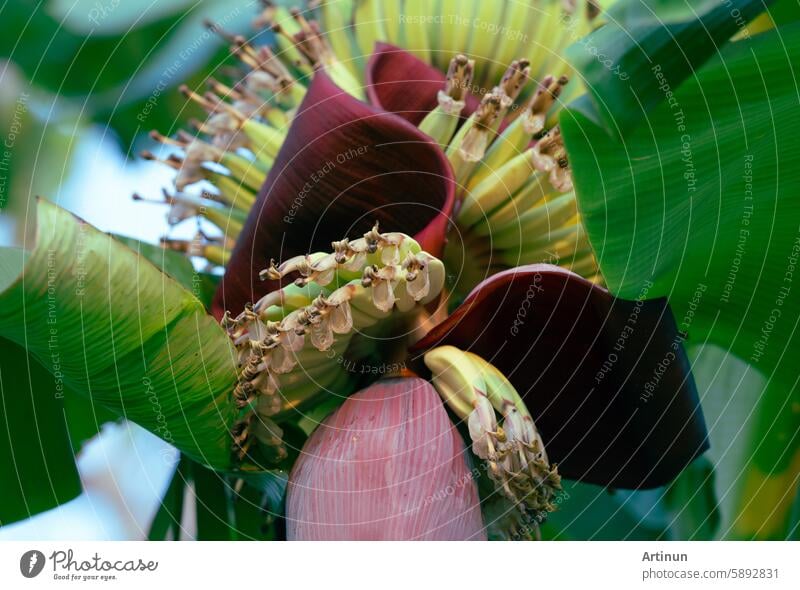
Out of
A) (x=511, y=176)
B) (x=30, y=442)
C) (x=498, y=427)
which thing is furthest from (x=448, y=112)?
(x=30, y=442)

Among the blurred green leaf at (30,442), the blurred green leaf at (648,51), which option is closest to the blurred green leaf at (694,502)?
the blurred green leaf at (648,51)

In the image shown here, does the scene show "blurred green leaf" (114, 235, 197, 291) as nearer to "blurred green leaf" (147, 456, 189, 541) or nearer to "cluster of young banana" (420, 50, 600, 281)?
"blurred green leaf" (147, 456, 189, 541)

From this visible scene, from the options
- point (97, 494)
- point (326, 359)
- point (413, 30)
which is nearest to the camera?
point (326, 359)

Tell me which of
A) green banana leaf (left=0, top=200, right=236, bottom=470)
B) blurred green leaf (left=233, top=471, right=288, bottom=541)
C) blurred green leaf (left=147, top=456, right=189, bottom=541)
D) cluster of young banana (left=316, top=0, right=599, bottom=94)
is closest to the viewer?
green banana leaf (left=0, top=200, right=236, bottom=470)

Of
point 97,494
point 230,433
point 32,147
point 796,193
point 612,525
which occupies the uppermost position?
point 32,147

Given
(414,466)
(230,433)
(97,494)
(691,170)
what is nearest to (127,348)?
(230,433)

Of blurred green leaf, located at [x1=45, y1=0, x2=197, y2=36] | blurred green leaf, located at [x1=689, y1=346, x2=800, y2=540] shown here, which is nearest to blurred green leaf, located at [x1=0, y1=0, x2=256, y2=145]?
blurred green leaf, located at [x1=45, y1=0, x2=197, y2=36]

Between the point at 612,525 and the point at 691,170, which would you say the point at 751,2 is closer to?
the point at 691,170

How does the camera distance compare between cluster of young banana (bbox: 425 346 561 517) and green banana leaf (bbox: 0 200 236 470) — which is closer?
green banana leaf (bbox: 0 200 236 470)
